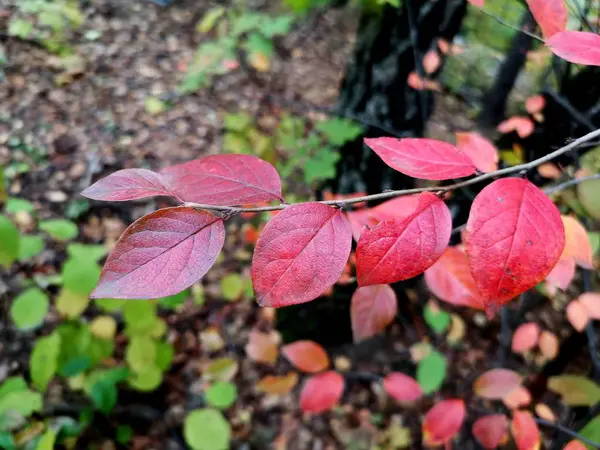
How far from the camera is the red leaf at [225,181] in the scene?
0.46 m

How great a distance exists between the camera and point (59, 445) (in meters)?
1.49

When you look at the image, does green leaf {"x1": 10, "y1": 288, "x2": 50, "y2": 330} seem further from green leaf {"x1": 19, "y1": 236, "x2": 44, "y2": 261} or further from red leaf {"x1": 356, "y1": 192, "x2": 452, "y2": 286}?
red leaf {"x1": 356, "y1": 192, "x2": 452, "y2": 286}

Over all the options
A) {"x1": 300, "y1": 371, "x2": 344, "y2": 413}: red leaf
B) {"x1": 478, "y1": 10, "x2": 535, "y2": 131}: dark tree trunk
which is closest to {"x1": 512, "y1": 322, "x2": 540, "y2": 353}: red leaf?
{"x1": 300, "y1": 371, "x2": 344, "y2": 413}: red leaf

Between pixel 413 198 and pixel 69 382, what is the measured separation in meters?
1.61

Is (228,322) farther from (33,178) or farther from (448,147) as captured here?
(448,147)

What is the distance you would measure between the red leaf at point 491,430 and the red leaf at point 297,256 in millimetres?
1262

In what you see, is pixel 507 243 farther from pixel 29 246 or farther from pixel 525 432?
pixel 29 246

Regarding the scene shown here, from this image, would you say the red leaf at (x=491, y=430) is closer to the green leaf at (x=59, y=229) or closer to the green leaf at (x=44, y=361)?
the green leaf at (x=44, y=361)

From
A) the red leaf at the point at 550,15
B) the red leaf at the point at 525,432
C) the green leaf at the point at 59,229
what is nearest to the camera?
the red leaf at the point at 550,15

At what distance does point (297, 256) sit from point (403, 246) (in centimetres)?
11

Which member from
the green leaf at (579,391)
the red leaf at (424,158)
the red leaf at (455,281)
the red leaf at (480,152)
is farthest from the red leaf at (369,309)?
the green leaf at (579,391)

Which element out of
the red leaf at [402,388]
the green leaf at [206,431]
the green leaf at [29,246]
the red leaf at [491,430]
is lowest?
the green leaf at [206,431]

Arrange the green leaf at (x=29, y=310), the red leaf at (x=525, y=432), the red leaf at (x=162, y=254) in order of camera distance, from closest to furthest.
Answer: the red leaf at (x=162, y=254), the red leaf at (x=525, y=432), the green leaf at (x=29, y=310)

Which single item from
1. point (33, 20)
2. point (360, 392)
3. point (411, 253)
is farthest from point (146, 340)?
point (33, 20)
